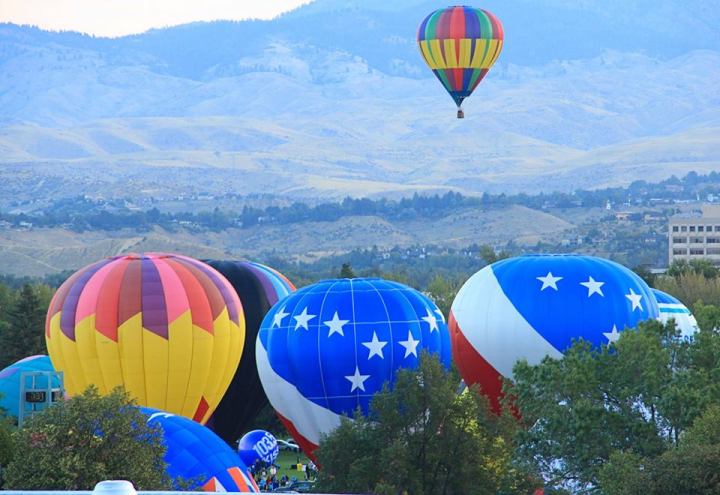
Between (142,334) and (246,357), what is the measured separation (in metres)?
5.06

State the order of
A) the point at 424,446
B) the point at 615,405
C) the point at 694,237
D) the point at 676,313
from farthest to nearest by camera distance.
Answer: the point at 694,237 < the point at 676,313 < the point at 424,446 < the point at 615,405

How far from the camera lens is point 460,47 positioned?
199 feet

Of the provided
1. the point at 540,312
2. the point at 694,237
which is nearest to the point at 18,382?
the point at 540,312

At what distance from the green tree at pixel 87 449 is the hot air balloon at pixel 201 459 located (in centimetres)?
76

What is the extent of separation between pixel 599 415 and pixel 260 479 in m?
14.7

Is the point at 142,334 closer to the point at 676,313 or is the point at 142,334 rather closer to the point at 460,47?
the point at 676,313

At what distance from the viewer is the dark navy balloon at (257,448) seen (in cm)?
4547

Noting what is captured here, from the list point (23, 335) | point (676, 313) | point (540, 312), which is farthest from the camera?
point (23, 335)

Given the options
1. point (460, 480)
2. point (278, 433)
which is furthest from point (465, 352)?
point (278, 433)

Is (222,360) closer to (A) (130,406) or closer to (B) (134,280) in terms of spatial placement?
(B) (134,280)

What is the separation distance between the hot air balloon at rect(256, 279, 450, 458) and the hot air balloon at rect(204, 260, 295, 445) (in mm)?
6533

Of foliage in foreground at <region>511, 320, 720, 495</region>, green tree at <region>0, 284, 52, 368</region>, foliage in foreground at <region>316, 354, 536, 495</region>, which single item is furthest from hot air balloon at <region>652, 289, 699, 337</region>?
green tree at <region>0, 284, 52, 368</region>

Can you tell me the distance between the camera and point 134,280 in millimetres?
44094

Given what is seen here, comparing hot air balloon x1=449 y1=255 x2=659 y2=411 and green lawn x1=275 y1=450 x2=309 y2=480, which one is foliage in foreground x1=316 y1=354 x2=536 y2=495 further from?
green lawn x1=275 y1=450 x2=309 y2=480
